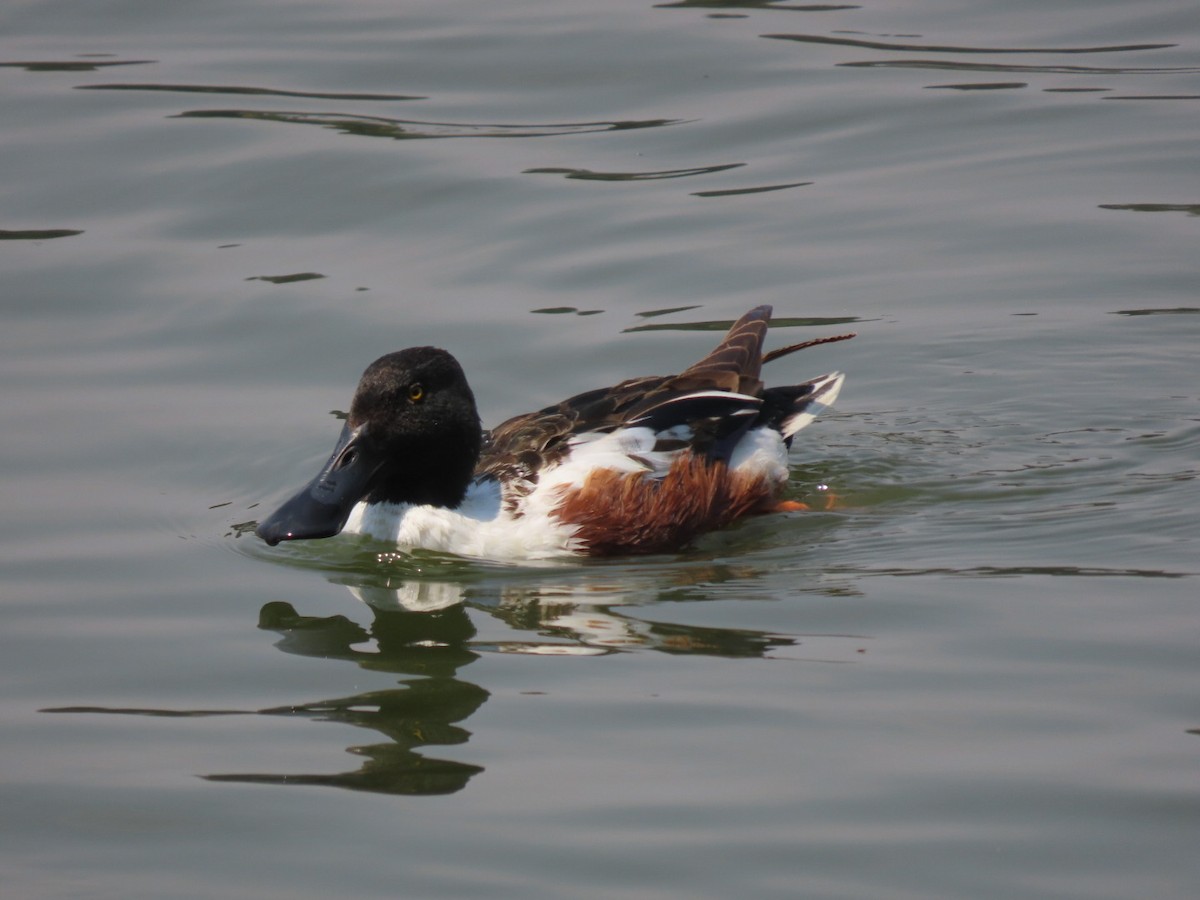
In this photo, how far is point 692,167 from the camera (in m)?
12.7

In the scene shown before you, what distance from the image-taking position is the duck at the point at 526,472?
7.50m

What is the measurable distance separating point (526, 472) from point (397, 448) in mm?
638

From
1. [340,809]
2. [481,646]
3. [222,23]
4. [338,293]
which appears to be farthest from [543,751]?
[222,23]

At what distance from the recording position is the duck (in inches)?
295

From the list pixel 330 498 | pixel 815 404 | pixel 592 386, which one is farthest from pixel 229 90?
pixel 330 498

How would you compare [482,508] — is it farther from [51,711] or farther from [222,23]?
[222,23]

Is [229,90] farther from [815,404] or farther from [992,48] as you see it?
[815,404]

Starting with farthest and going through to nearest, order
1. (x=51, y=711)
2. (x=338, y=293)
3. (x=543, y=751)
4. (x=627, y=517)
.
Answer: (x=338, y=293), (x=627, y=517), (x=51, y=711), (x=543, y=751)

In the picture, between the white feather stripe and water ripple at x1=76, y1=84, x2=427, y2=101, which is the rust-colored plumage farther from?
water ripple at x1=76, y1=84, x2=427, y2=101

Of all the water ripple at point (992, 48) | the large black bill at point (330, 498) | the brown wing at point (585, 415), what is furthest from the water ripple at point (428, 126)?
the large black bill at point (330, 498)

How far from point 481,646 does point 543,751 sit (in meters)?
1.11

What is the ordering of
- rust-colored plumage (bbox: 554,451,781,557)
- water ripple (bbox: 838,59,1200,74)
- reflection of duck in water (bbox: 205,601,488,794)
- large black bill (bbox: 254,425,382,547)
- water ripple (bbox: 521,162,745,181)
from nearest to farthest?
1. reflection of duck in water (bbox: 205,601,488,794)
2. large black bill (bbox: 254,425,382,547)
3. rust-colored plumage (bbox: 554,451,781,557)
4. water ripple (bbox: 521,162,745,181)
5. water ripple (bbox: 838,59,1200,74)

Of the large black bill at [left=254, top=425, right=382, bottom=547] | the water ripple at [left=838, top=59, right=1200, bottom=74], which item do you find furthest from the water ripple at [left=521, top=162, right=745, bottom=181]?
the large black bill at [left=254, top=425, right=382, bottom=547]

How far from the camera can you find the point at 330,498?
7352 mm
